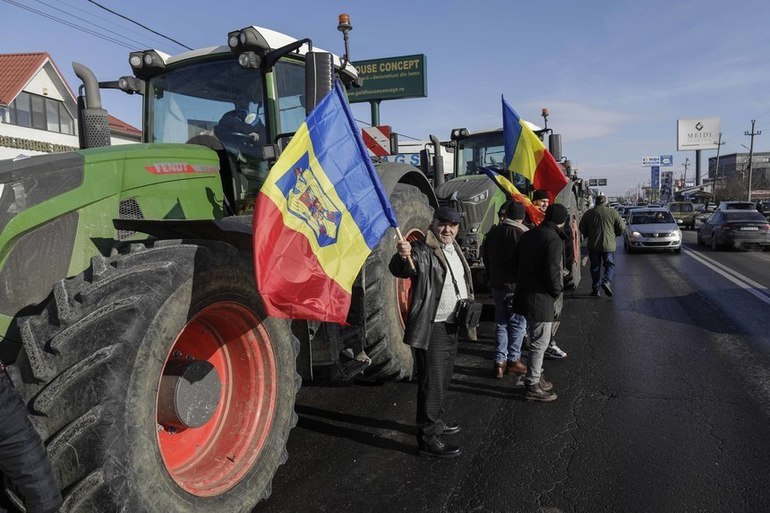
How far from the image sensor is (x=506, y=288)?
5691 millimetres

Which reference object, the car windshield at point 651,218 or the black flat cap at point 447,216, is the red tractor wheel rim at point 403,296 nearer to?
the black flat cap at point 447,216

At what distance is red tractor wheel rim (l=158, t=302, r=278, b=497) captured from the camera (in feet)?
9.55

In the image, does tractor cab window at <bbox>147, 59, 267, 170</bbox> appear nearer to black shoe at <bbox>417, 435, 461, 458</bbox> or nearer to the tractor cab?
the tractor cab

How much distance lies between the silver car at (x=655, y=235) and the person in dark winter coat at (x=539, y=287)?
1427 centimetres

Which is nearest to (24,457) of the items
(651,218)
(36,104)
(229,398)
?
(229,398)

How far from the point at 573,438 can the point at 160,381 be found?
117 inches

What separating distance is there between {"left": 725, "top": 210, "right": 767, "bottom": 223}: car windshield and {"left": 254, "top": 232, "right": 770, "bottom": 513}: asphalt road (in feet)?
44.8

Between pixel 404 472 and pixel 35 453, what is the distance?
2240mm

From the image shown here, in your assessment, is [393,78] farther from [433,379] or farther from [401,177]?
[433,379]

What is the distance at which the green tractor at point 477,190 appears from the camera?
7790 millimetres

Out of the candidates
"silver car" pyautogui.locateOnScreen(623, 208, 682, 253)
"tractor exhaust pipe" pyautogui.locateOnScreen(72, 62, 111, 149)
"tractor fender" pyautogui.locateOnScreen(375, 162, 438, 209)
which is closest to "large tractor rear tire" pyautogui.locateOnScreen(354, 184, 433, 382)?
"tractor fender" pyautogui.locateOnScreen(375, 162, 438, 209)

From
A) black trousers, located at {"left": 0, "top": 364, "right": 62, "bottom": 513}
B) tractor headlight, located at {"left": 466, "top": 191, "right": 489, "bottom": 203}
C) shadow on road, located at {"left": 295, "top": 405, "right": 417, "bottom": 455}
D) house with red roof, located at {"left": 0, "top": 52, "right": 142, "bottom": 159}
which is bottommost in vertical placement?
shadow on road, located at {"left": 295, "top": 405, "right": 417, "bottom": 455}

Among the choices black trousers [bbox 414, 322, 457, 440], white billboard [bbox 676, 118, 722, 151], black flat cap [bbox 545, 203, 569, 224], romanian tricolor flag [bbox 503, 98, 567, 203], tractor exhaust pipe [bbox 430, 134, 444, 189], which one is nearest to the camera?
black trousers [bbox 414, 322, 457, 440]

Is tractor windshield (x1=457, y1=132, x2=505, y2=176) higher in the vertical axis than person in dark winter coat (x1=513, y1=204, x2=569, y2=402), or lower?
higher
